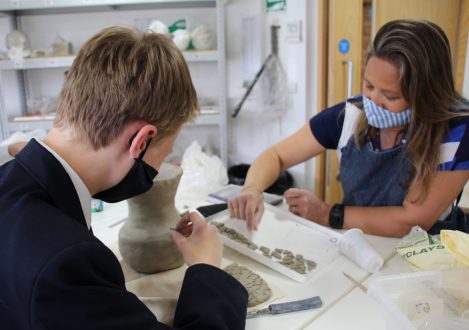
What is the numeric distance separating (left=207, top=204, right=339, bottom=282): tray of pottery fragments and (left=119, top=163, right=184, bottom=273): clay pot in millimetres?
207

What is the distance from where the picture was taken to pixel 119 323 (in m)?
0.59

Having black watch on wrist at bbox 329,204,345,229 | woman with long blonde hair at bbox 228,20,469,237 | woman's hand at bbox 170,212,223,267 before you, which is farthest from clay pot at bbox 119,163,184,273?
black watch on wrist at bbox 329,204,345,229

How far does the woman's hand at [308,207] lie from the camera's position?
1.30 meters

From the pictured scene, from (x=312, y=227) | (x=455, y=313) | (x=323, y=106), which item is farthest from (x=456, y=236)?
(x=323, y=106)

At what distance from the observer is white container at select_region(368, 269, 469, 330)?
0.68 meters

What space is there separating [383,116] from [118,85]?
90 centimetres

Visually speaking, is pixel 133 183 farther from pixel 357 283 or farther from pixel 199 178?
pixel 199 178

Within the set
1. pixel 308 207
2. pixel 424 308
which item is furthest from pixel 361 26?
pixel 424 308

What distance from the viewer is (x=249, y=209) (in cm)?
120

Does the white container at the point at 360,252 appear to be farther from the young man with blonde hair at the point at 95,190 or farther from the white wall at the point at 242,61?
the white wall at the point at 242,61

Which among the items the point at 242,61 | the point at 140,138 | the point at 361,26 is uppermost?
the point at 361,26

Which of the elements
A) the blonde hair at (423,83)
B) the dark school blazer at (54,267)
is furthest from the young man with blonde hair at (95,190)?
the blonde hair at (423,83)

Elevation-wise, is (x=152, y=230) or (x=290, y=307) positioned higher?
(x=152, y=230)

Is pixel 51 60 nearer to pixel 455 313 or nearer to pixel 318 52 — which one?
pixel 318 52
